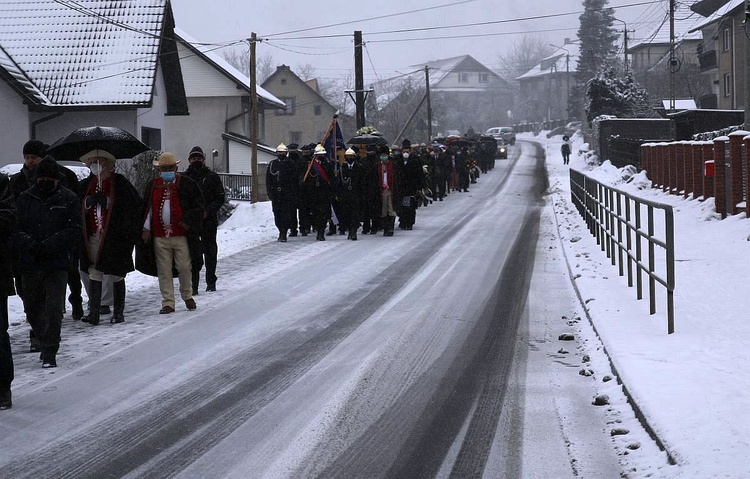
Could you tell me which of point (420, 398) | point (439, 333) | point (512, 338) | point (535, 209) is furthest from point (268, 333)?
point (535, 209)

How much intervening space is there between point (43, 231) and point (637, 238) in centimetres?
619

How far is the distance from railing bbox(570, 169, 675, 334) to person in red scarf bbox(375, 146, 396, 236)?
4.80 m

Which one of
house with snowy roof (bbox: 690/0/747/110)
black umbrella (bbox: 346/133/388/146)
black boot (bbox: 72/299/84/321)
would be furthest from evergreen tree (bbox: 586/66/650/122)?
black boot (bbox: 72/299/84/321)

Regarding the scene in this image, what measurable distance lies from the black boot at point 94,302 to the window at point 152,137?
80.2 ft

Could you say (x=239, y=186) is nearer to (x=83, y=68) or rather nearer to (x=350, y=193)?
(x=83, y=68)

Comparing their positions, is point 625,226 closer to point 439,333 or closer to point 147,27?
point 439,333

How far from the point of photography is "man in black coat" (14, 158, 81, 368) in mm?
8836

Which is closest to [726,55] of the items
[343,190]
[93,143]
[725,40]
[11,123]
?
[725,40]

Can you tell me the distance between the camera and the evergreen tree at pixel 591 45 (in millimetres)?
106812

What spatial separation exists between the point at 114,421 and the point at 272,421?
1052 millimetres

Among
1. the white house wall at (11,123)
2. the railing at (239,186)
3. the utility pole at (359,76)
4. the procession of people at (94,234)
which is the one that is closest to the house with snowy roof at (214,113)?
the railing at (239,186)

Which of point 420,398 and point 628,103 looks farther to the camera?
point 628,103

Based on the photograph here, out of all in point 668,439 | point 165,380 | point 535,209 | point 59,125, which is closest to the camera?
point 668,439

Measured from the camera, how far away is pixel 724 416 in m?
6.56
